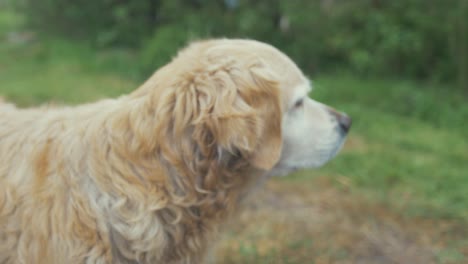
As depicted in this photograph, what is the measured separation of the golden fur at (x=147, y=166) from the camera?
7.70ft

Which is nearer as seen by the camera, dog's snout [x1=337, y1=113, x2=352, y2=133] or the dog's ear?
the dog's ear

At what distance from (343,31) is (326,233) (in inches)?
206

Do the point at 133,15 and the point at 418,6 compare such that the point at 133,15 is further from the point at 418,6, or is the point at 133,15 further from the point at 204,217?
the point at 204,217

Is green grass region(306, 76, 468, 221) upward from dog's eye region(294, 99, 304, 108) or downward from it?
downward

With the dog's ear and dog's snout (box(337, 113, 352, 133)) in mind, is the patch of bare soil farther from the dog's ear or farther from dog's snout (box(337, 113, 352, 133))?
the dog's ear

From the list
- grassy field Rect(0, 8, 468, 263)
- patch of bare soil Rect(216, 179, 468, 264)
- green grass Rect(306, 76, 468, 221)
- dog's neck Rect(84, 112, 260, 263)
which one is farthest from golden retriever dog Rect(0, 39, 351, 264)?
green grass Rect(306, 76, 468, 221)

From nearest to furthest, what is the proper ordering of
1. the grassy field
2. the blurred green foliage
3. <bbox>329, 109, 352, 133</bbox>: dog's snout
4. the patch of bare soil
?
1. <bbox>329, 109, 352, 133</bbox>: dog's snout
2. the patch of bare soil
3. the grassy field
4. the blurred green foliage

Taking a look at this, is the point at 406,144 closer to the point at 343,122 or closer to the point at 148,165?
the point at 343,122

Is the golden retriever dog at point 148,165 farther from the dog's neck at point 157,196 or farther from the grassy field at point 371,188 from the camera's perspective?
the grassy field at point 371,188

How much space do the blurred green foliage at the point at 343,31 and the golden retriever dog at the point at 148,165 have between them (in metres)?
5.87

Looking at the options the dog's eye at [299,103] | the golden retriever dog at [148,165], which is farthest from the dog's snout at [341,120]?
the golden retriever dog at [148,165]

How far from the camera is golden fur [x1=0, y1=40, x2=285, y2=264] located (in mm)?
2348

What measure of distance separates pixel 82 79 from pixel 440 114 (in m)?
5.43

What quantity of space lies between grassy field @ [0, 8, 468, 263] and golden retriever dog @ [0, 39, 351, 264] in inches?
17.6
